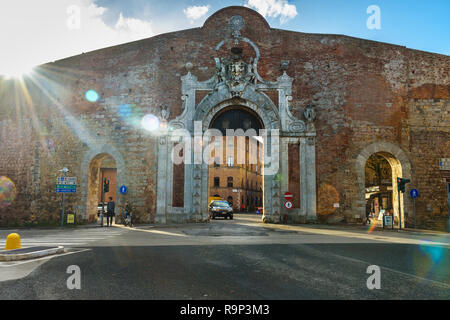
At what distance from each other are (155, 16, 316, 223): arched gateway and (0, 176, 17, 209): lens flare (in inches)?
401

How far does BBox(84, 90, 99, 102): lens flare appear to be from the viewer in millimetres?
19547

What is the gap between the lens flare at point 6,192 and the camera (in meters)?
20.0

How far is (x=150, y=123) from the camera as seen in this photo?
18.6 meters

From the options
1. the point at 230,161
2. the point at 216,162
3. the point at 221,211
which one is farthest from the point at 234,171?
the point at 221,211

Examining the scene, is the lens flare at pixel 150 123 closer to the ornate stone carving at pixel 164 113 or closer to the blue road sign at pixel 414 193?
the ornate stone carving at pixel 164 113

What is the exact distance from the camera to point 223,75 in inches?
723

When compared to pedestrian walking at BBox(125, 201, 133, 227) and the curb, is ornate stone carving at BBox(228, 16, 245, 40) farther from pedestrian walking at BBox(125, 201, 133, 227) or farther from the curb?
the curb

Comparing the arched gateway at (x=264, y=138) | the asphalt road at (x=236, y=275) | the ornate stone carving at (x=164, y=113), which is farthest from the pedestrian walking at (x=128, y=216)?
the asphalt road at (x=236, y=275)

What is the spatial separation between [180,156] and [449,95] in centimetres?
1600

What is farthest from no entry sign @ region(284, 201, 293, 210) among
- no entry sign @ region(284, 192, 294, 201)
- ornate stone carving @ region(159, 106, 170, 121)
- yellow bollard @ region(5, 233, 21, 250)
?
yellow bollard @ region(5, 233, 21, 250)

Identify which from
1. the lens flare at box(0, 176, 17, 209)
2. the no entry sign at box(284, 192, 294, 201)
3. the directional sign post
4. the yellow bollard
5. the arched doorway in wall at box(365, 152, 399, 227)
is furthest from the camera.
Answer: the arched doorway in wall at box(365, 152, 399, 227)

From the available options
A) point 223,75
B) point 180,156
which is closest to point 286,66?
point 223,75

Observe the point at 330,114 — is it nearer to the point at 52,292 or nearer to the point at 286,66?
the point at 286,66

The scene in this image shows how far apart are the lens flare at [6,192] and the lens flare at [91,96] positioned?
7.53 m
